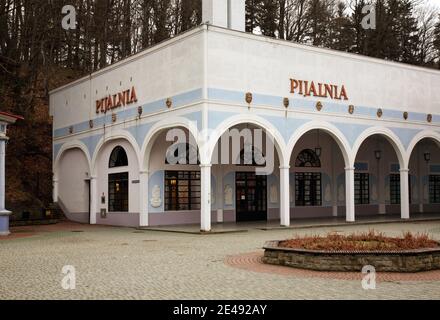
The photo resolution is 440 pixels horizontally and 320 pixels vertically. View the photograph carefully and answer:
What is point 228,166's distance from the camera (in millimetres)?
25734

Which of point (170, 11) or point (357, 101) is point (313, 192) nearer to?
point (357, 101)

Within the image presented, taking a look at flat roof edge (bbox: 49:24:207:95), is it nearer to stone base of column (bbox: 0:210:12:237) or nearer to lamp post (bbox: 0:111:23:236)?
lamp post (bbox: 0:111:23:236)

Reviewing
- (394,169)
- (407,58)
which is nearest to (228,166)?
(394,169)

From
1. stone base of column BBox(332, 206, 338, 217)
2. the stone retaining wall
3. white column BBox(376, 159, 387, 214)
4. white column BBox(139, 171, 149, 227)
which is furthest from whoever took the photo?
white column BBox(376, 159, 387, 214)

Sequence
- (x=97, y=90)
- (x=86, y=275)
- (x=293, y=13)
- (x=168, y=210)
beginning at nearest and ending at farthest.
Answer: (x=86, y=275) < (x=168, y=210) < (x=97, y=90) < (x=293, y=13)

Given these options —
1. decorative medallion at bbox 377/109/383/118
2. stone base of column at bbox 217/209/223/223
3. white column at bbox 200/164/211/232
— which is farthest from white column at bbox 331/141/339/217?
white column at bbox 200/164/211/232

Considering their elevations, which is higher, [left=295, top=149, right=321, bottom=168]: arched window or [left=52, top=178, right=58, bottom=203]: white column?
[left=295, top=149, right=321, bottom=168]: arched window

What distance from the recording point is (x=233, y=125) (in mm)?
21172

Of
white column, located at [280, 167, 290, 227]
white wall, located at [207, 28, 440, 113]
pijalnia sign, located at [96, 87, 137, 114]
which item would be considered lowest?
white column, located at [280, 167, 290, 227]

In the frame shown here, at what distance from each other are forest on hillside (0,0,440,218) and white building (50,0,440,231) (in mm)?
1851

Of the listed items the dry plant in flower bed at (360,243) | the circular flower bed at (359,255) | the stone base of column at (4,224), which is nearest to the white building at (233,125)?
the stone base of column at (4,224)

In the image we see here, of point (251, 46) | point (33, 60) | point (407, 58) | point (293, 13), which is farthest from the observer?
point (407, 58)

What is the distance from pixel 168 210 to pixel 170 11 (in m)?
22.6

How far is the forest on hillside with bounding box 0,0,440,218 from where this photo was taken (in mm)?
31000
